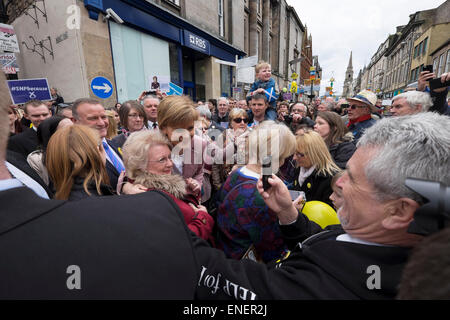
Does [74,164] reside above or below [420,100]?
below

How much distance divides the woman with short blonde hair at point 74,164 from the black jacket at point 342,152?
102 inches

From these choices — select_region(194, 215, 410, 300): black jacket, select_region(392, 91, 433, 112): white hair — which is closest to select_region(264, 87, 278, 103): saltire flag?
select_region(392, 91, 433, 112): white hair

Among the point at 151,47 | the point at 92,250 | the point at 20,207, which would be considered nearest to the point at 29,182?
the point at 20,207

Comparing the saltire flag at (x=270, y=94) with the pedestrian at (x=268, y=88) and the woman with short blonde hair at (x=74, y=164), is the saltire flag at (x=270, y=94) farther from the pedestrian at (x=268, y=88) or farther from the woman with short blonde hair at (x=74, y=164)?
the woman with short blonde hair at (x=74, y=164)

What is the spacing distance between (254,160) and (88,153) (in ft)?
4.17

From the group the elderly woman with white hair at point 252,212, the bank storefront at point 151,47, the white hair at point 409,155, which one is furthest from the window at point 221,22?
the white hair at point 409,155

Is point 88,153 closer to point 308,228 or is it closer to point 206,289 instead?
point 206,289

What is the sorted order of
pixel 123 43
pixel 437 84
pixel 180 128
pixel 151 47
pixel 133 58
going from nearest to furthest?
pixel 180 128 → pixel 437 84 → pixel 123 43 → pixel 133 58 → pixel 151 47

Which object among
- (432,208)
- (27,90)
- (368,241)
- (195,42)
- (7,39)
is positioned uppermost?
(195,42)

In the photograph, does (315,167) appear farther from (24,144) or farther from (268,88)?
(24,144)

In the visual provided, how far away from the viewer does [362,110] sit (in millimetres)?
3447

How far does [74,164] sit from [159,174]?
0.61 metres

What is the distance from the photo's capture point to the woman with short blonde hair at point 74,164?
155cm
